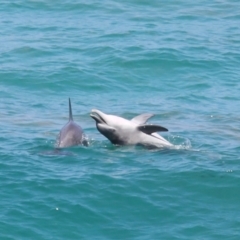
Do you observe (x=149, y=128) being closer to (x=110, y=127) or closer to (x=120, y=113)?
(x=110, y=127)

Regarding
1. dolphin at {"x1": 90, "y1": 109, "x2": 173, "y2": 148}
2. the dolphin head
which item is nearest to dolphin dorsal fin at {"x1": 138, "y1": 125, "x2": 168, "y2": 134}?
dolphin at {"x1": 90, "y1": 109, "x2": 173, "y2": 148}

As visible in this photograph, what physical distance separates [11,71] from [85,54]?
8.09 feet

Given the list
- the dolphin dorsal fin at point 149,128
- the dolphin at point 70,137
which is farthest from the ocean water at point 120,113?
the dolphin dorsal fin at point 149,128

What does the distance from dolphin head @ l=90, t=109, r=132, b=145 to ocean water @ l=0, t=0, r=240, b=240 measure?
0.22 meters

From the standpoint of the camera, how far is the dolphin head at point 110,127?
13.9 metres

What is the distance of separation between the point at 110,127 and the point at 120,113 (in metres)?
3.26

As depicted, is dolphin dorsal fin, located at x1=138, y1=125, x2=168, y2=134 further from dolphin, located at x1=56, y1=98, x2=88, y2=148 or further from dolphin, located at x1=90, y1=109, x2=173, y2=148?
dolphin, located at x1=56, y1=98, x2=88, y2=148

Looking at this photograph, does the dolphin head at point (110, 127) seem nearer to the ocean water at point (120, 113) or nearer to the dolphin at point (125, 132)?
the dolphin at point (125, 132)

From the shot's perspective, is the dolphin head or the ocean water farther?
the dolphin head

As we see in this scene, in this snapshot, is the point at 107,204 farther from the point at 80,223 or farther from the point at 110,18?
the point at 110,18

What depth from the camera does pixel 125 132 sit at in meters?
14.0

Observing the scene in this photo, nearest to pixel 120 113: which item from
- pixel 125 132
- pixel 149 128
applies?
pixel 125 132

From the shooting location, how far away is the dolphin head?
45.5 ft

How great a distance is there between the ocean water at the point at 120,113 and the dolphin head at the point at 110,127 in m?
0.22
